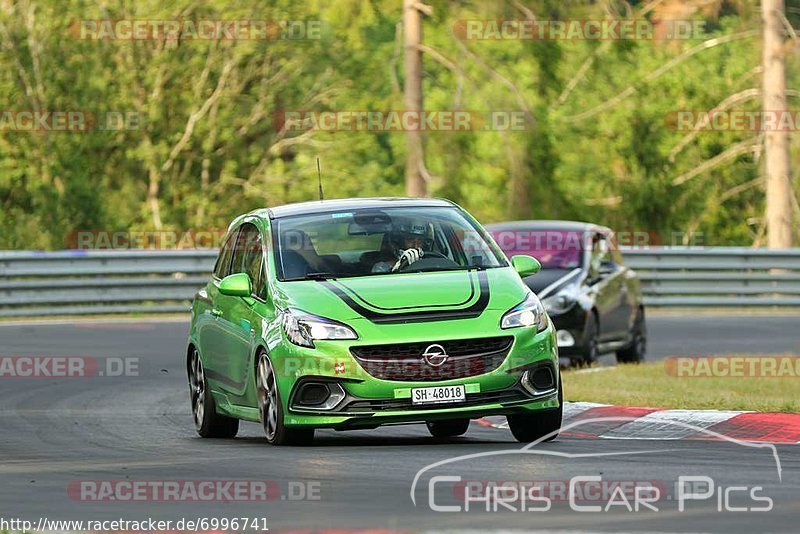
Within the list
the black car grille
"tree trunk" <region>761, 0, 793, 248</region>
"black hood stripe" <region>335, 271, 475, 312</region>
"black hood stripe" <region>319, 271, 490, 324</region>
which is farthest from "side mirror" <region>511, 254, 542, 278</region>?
"tree trunk" <region>761, 0, 793, 248</region>

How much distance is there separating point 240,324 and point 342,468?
8.47 feet

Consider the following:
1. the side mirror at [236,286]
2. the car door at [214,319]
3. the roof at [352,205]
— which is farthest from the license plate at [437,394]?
the car door at [214,319]

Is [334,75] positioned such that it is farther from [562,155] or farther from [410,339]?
[410,339]

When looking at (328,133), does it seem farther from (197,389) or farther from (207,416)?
(207,416)

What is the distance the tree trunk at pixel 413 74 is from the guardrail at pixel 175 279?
814 centimetres

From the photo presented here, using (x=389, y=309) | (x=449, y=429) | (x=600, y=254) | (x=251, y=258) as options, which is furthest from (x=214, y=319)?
(x=600, y=254)

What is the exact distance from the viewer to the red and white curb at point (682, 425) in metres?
12.3

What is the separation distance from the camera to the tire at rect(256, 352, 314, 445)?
12.1 m

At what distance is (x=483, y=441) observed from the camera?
1242cm

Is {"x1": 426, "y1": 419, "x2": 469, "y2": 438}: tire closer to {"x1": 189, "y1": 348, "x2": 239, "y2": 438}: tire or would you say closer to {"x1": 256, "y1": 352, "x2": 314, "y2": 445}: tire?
{"x1": 256, "y1": 352, "x2": 314, "y2": 445}: tire

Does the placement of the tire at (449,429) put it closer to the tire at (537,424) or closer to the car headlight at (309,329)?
the tire at (537,424)

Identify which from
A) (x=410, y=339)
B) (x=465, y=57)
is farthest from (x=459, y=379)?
(x=465, y=57)

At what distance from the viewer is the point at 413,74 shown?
3784 centimetres

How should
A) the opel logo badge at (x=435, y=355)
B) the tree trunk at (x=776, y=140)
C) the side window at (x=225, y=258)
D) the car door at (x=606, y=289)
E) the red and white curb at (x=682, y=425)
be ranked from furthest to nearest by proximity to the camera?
the tree trunk at (x=776, y=140), the car door at (x=606, y=289), the side window at (x=225, y=258), the red and white curb at (x=682, y=425), the opel logo badge at (x=435, y=355)
